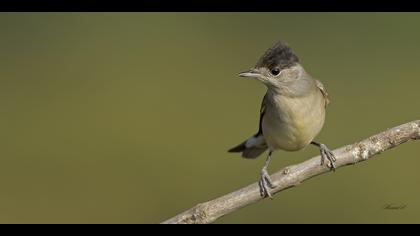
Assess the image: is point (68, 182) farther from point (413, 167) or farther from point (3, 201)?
point (413, 167)

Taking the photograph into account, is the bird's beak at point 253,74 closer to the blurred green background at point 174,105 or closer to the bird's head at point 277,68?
the bird's head at point 277,68

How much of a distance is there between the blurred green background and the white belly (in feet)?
6.01

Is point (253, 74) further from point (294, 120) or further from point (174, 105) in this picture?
point (174, 105)

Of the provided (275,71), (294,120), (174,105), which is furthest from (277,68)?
(174,105)

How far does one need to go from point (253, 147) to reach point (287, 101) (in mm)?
784

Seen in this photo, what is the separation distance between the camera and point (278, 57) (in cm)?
533

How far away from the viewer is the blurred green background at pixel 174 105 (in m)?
7.91

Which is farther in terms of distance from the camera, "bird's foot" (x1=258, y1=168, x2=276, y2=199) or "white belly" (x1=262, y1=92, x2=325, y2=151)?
"white belly" (x1=262, y1=92, x2=325, y2=151)

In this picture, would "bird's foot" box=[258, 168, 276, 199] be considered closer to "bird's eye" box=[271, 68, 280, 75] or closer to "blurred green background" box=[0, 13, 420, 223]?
"bird's eye" box=[271, 68, 280, 75]

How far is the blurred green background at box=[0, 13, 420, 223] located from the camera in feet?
25.9

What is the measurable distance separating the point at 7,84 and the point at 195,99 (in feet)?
9.63

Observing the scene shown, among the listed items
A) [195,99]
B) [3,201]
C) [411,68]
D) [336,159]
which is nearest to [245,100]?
[195,99]

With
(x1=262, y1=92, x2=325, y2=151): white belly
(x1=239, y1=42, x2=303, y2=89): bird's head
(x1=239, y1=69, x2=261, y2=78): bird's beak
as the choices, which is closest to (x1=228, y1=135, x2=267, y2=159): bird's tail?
(x1=262, y1=92, x2=325, y2=151): white belly
